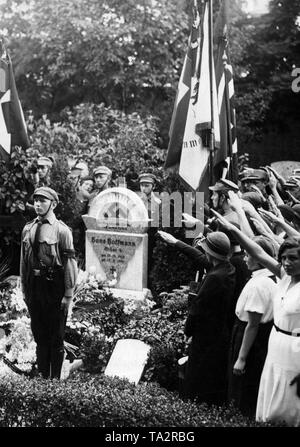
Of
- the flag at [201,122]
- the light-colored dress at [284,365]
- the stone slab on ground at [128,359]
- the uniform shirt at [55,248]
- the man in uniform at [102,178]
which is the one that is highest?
the flag at [201,122]

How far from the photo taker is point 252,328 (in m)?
4.80

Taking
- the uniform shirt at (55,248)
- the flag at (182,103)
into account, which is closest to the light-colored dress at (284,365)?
the uniform shirt at (55,248)

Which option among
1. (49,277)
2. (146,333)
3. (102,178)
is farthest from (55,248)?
(102,178)

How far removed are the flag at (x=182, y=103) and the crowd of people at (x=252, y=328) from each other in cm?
271

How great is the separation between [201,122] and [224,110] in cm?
94

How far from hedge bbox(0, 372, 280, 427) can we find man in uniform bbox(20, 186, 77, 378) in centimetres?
101

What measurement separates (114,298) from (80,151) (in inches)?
254

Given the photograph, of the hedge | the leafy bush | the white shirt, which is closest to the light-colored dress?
the hedge

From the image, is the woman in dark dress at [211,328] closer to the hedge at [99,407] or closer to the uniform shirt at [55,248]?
the hedge at [99,407]

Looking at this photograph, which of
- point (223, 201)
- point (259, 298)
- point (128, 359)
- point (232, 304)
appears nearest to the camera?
point (259, 298)

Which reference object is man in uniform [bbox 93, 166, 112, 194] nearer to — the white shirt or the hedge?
the hedge

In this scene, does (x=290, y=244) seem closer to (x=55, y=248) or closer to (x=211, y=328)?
(x=211, y=328)

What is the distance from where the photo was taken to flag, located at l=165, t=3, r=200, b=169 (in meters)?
8.08

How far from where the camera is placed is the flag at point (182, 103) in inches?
318
